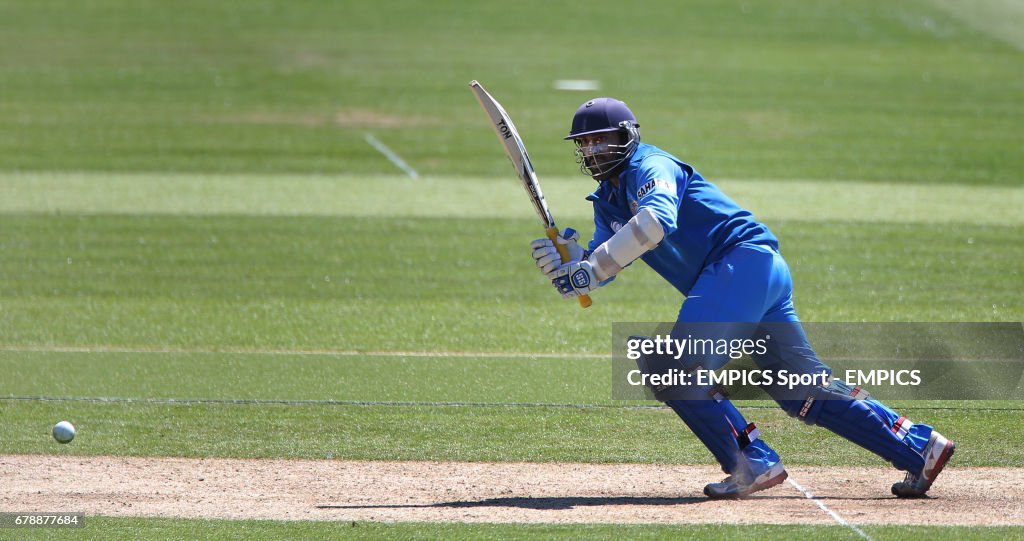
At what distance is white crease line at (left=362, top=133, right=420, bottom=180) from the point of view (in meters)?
20.6

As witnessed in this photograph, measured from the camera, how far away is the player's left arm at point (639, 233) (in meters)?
6.57

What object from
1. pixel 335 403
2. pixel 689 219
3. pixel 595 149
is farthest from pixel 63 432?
pixel 689 219

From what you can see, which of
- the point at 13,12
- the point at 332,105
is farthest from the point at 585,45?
the point at 13,12

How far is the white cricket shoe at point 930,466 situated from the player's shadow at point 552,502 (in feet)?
3.66

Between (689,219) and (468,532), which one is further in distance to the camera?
(689,219)

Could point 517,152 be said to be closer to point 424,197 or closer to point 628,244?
point 628,244

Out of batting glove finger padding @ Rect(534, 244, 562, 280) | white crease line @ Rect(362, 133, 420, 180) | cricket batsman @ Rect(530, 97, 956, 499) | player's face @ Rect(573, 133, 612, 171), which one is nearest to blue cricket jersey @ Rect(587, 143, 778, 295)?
cricket batsman @ Rect(530, 97, 956, 499)

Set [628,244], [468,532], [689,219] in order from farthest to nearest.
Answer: [689,219] < [628,244] < [468,532]

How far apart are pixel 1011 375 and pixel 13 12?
29254mm

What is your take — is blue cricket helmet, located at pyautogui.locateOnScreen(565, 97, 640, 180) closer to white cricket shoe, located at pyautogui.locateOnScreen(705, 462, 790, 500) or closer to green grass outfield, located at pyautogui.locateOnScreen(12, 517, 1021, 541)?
A: white cricket shoe, located at pyautogui.locateOnScreen(705, 462, 790, 500)

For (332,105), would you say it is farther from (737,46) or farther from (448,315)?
(448,315)

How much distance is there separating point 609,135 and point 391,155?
14937 mm

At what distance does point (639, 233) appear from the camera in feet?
21.6

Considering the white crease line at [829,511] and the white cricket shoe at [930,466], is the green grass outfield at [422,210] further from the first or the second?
the white cricket shoe at [930,466]
